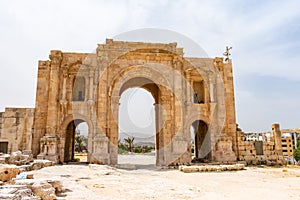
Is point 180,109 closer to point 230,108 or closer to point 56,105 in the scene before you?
point 230,108

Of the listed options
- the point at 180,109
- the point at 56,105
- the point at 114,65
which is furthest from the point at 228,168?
the point at 56,105

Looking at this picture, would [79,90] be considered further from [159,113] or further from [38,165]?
[38,165]

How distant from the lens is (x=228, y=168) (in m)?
13.2

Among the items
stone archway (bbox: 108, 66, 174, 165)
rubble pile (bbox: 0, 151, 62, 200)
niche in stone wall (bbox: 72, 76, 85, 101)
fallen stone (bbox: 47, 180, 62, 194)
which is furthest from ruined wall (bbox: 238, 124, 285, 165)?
rubble pile (bbox: 0, 151, 62, 200)

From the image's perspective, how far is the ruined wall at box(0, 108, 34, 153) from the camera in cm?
1593

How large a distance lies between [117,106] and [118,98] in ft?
1.73

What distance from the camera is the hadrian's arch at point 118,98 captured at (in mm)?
15758

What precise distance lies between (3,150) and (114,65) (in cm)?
892

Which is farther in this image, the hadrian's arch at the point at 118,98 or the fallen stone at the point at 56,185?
the hadrian's arch at the point at 118,98

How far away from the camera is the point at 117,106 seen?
645 inches

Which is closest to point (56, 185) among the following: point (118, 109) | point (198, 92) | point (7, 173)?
point (7, 173)

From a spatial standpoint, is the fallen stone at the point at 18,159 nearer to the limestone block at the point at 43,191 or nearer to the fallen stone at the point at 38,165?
the fallen stone at the point at 38,165

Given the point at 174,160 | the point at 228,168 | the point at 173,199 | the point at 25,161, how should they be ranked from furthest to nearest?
the point at 174,160 < the point at 228,168 < the point at 25,161 < the point at 173,199

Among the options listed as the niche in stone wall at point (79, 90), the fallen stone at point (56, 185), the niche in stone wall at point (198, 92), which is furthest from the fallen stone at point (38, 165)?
the niche in stone wall at point (198, 92)
